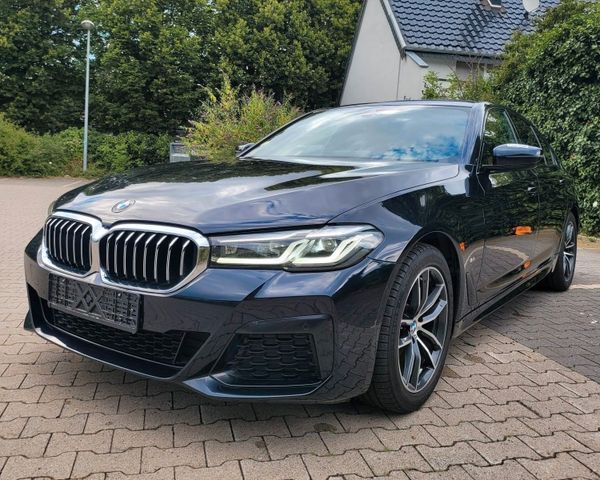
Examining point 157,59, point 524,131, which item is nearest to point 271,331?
point 524,131

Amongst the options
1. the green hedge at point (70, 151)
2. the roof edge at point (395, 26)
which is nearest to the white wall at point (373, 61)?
the roof edge at point (395, 26)

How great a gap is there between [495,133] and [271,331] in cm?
240

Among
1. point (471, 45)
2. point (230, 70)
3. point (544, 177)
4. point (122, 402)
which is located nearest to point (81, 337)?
point (122, 402)

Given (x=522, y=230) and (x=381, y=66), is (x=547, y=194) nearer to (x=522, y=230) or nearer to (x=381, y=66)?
(x=522, y=230)

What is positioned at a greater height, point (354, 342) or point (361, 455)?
point (354, 342)

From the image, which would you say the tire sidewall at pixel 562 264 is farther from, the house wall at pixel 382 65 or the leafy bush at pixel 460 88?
the house wall at pixel 382 65

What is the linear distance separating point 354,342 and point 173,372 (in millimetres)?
721

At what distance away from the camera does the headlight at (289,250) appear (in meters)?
2.14

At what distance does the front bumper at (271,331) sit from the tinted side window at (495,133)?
153 centimetres

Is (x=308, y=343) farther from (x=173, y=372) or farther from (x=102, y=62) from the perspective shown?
(x=102, y=62)

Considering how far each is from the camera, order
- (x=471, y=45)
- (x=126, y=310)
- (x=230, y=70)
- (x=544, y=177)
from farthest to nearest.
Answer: (x=230, y=70) < (x=471, y=45) < (x=544, y=177) < (x=126, y=310)

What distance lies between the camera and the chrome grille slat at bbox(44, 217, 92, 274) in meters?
2.44

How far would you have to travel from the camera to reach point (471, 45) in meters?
15.6

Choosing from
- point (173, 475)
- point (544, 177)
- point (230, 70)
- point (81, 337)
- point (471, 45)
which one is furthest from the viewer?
point (230, 70)
